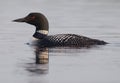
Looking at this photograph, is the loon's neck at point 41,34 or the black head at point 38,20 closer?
the loon's neck at point 41,34

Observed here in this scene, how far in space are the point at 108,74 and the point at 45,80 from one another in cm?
119

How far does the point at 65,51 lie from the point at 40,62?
1.88 metres

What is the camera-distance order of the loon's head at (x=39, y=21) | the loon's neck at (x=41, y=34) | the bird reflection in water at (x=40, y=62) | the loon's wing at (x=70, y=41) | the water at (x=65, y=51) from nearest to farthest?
the water at (x=65, y=51) → the bird reflection in water at (x=40, y=62) → the loon's wing at (x=70, y=41) → the loon's neck at (x=41, y=34) → the loon's head at (x=39, y=21)

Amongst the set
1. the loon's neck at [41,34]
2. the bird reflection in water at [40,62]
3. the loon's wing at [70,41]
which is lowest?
the bird reflection in water at [40,62]

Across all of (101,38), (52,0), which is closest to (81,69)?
(101,38)

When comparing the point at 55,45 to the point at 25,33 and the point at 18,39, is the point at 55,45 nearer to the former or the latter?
the point at 18,39

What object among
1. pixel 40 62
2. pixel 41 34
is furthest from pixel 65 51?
pixel 40 62

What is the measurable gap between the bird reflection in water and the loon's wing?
1.70 feet

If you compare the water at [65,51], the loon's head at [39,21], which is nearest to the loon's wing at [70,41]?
the water at [65,51]

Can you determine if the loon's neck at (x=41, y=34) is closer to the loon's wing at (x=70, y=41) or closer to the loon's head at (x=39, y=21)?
the loon's head at (x=39, y=21)

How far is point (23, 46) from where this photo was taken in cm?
1716

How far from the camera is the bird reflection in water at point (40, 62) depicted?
534 inches

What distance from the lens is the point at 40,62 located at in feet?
47.9

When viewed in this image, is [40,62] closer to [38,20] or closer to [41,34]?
[41,34]
